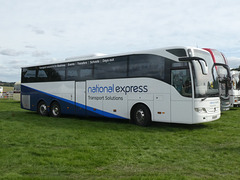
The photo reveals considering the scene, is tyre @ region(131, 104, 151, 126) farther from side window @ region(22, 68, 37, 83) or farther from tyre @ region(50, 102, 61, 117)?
side window @ region(22, 68, 37, 83)

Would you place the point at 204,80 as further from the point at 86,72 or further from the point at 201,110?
the point at 86,72

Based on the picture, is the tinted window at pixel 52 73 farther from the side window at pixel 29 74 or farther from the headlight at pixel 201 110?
the headlight at pixel 201 110

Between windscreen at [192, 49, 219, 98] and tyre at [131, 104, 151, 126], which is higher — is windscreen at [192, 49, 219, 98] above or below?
above

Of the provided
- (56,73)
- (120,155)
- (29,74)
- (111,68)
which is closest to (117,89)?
(111,68)

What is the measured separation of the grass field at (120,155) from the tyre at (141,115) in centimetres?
138

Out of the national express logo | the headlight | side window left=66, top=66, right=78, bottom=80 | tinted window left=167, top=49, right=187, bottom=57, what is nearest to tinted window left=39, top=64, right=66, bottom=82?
side window left=66, top=66, right=78, bottom=80

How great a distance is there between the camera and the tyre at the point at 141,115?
11.3 meters

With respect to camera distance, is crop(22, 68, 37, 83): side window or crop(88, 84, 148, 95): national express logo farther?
crop(22, 68, 37, 83): side window

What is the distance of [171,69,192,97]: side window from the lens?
10156 millimetres

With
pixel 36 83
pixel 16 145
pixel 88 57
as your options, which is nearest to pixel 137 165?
pixel 16 145

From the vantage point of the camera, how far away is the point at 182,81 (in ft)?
33.8

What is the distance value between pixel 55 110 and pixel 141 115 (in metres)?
6.37

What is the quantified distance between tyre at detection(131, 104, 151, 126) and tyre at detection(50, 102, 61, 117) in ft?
17.6

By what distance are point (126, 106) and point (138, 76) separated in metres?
1.51
